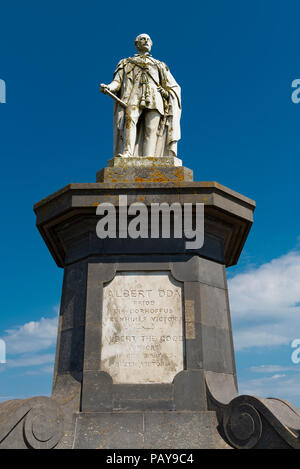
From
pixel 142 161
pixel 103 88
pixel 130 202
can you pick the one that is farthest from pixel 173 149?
pixel 130 202

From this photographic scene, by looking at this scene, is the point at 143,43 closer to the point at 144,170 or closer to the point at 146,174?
the point at 144,170

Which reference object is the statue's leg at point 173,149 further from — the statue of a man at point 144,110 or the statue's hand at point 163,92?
the statue's hand at point 163,92

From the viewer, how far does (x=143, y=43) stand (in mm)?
9602

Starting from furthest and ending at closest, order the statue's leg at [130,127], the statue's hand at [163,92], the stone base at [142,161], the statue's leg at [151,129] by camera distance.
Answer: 1. the statue's hand at [163,92]
2. the statue's leg at [151,129]
3. the statue's leg at [130,127]
4. the stone base at [142,161]

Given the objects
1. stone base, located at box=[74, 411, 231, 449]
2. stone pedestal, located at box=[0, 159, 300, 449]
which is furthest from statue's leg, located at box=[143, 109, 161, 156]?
stone base, located at box=[74, 411, 231, 449]

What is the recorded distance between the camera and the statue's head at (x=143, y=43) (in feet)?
31.5

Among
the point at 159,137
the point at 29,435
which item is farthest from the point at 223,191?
the point at 29,435

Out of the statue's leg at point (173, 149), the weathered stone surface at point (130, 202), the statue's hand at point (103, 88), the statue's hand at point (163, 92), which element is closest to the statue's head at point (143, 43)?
the statue's hand at point (163, 92)

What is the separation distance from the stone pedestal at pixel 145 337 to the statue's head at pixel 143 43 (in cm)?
306

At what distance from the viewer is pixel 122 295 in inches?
274

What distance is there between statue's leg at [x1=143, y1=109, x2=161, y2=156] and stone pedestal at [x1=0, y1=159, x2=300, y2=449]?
665 millimetres

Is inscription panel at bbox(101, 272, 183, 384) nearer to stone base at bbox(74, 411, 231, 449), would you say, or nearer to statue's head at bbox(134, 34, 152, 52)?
stone base at bbox(74, 411, 231, 449)
